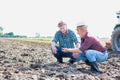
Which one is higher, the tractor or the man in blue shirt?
the man in blue shirt

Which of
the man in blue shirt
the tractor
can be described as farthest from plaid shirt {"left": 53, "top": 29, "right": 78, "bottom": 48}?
the tractor

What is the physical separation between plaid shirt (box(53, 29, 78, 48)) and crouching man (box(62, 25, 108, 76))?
3.06 feet

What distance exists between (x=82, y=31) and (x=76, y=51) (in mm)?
410

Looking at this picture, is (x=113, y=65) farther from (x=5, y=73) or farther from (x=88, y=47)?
(x=5, y=73)

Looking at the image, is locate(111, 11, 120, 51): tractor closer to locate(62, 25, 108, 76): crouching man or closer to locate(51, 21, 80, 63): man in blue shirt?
locate(51, 21, 80, 63): man in blue shirt

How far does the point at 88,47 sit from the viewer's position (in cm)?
704

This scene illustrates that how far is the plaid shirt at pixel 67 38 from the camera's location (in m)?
8.20

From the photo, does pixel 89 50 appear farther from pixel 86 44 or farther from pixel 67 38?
pixel 67 38

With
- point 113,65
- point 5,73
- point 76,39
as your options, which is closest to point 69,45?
point 76,39

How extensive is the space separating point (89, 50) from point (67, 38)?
1.29 m

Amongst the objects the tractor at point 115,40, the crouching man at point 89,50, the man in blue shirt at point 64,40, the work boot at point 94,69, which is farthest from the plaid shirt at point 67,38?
the tractor at point 115,40

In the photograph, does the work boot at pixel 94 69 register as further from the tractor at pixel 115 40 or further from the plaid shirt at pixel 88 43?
the tractor at pixel 115 40

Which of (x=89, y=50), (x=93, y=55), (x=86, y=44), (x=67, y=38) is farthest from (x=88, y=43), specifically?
(x=67, y=38)

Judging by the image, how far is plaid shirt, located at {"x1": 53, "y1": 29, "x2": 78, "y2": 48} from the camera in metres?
8.20
